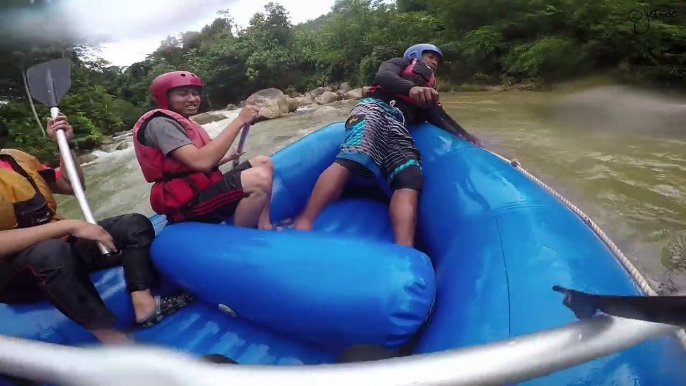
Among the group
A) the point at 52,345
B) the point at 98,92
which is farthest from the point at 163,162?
the point at 98,92

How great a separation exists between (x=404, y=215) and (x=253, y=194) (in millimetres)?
551

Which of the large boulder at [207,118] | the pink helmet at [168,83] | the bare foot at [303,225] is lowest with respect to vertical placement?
the large boulder at [207,118]

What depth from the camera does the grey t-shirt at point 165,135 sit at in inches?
58.1

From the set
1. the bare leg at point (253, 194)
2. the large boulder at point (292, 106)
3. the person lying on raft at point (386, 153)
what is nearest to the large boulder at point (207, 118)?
the large boulder at point (292, 106)

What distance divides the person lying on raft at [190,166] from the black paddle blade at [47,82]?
796mm

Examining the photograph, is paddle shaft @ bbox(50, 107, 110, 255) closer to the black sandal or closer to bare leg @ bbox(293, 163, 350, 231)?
the black sandal

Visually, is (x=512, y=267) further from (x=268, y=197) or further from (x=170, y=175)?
(x=170, y=175)

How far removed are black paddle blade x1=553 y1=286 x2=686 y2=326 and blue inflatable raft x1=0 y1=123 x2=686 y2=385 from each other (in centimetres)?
38

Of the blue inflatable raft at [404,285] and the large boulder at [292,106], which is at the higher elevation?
the blue inflatable raft at [404,285]

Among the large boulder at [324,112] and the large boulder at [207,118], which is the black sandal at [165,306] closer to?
the large boulder at [324,112]

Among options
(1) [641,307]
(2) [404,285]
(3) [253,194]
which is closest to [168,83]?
(3) [253,194]

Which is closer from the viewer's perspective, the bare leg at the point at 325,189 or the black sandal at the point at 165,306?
the black sandal at the point at 165,306

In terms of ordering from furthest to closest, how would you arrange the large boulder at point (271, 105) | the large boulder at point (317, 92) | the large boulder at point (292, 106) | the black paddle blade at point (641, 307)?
the large boulder at point (317, 92) → the large boulder at point (292, 106) → the large boulder at point (271, 105) → the black paddle blade at point (641, 307)

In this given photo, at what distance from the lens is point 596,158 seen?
141 inches
